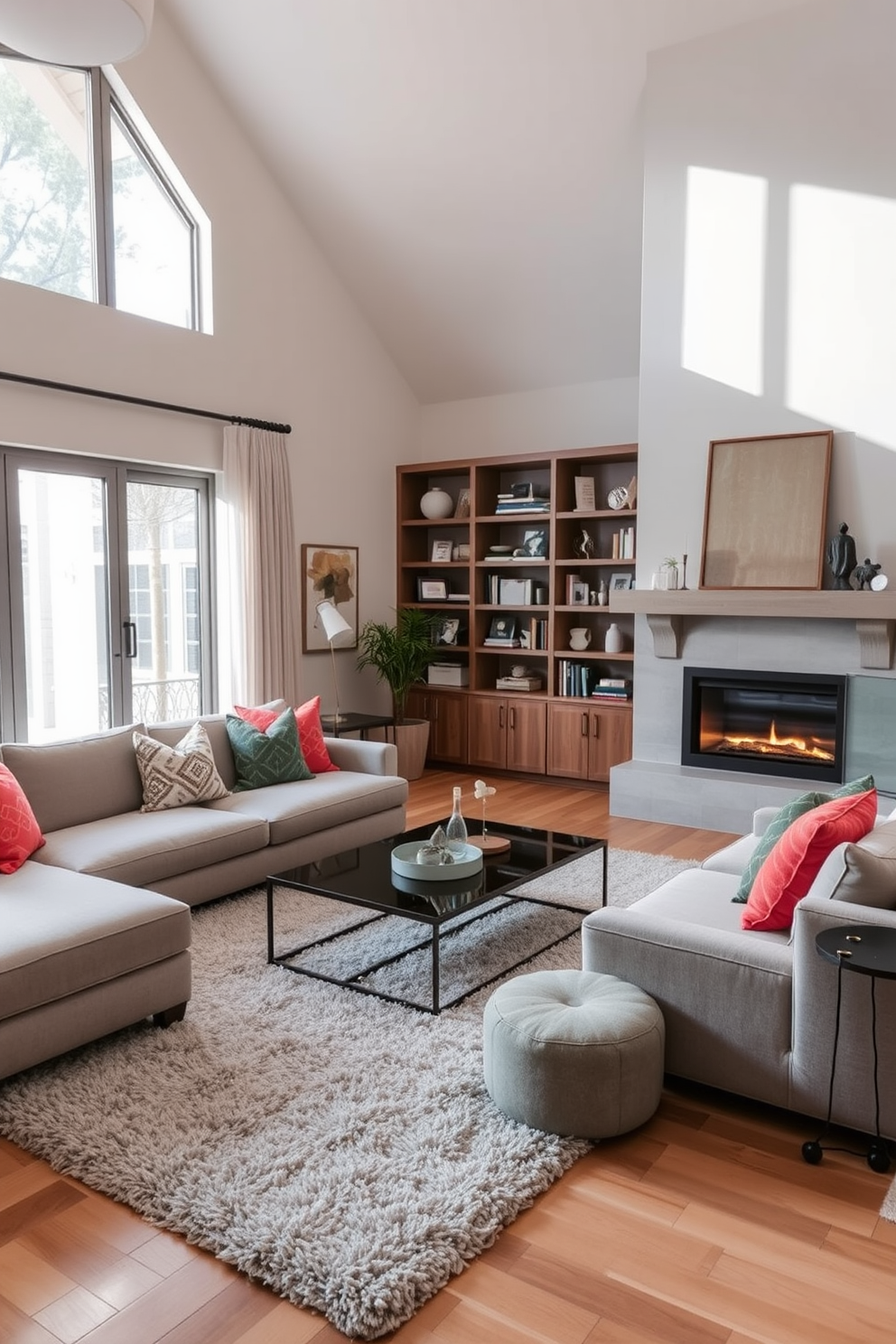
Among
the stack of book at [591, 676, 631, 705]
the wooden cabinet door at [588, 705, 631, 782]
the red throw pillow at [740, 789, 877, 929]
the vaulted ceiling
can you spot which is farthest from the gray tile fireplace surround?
the red throw pillow at [740, 789, 877, 929]

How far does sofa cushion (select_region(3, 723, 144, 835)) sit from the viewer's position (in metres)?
4.00

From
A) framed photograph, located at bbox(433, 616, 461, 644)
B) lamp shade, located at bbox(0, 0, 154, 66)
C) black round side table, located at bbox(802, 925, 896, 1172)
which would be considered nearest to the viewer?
black round side table, located at bbox(802, 925, 896, 1172)

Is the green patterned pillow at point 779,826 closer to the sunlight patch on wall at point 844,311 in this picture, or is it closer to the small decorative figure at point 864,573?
the small decorative figure at point 864,573

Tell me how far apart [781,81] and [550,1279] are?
5.61 m

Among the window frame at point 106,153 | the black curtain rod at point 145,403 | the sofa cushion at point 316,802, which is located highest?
the window frame at point 106,153

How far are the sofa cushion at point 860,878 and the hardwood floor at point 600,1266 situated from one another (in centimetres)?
64

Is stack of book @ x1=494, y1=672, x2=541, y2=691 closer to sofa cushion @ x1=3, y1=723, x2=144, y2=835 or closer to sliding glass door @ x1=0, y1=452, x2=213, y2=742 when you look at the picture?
sliding glass door @ x1=0, y1=452, x2=213, y2=742

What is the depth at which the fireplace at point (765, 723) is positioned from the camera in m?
5.50

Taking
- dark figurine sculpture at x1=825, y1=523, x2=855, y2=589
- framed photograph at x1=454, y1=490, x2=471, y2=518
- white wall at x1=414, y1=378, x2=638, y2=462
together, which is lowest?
dark figurine sculpture at x1=825, y1=523, x2=855, y2=589

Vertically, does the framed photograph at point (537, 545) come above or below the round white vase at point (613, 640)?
above

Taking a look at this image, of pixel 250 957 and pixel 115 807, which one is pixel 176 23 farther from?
pixel 250 957

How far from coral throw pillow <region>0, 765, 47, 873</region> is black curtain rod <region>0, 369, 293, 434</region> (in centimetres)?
214

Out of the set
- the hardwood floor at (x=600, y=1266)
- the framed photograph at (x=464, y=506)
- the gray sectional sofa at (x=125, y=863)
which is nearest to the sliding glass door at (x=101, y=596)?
the gray sectional sofa at (x=125, y=863)

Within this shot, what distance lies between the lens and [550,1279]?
1990 mm
